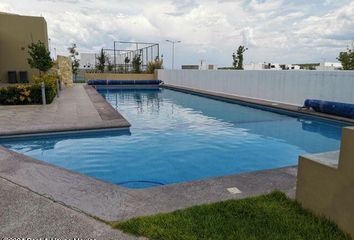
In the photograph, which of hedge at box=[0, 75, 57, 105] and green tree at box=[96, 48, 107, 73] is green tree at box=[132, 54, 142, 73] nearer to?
green tree at box=[96, 48, 107, 73]

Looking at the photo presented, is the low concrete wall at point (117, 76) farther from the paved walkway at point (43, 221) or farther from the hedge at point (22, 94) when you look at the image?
the paved walkway at point (43, 221)

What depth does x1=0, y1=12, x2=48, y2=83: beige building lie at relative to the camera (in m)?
19.3

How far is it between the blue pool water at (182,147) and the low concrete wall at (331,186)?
9.04 ft

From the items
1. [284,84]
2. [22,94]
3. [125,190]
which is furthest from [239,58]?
[125,190]

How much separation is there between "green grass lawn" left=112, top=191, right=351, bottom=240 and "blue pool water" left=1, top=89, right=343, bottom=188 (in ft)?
7.58

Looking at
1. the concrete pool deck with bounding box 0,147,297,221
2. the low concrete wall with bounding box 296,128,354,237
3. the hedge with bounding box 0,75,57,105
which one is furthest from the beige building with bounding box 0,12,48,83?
the low concrete wall with bounding box 296,128,354,237

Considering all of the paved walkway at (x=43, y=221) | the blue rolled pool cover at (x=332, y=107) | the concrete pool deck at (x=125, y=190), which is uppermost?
the blue rolled pool cover at (x=332, y=107)

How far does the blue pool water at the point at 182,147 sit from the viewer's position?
20.1 feet

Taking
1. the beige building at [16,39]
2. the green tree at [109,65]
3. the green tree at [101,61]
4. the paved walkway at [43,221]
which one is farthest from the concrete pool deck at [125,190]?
the green tree at [109,65]

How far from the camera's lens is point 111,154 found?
7035mm

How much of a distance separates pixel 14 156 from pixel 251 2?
12.6 meters

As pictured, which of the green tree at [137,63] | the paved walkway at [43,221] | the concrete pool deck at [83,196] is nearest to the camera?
the paved walkway at [43,221]

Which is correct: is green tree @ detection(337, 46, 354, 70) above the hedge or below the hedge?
above

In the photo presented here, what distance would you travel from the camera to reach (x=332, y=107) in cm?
1055
